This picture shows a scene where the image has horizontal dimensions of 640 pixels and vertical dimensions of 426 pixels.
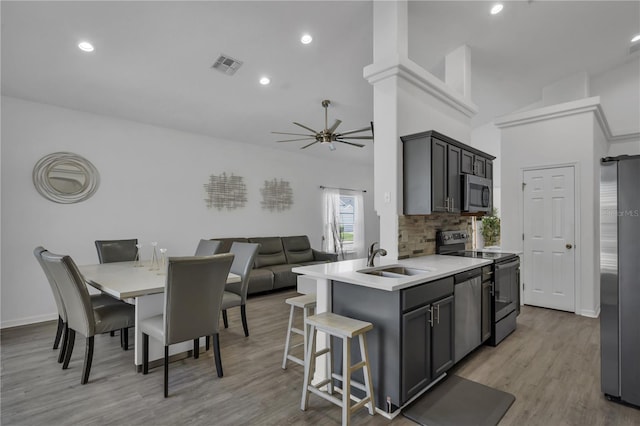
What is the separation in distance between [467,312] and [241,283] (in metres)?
2.31

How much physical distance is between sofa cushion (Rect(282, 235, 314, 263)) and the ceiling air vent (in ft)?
11.6

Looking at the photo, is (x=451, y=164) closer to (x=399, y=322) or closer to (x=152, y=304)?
(x=399, y=322)

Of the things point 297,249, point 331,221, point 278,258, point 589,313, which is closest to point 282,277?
point 278,258

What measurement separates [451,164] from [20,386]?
415 centimetres

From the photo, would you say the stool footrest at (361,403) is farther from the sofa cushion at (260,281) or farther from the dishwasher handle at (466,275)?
the sofa cushion at (260,281)

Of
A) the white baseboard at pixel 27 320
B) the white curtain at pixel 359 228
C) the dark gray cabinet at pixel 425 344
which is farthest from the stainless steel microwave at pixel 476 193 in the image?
the white baseboard at pixel 27 320

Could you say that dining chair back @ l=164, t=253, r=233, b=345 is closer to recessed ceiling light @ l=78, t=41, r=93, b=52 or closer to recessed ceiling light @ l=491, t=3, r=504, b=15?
recessed ceiling light @ l=78, t=41, r=93, b=52

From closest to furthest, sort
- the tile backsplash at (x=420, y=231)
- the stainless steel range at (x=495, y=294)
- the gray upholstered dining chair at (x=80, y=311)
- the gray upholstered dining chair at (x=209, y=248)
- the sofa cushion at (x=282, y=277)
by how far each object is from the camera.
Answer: the gray upholstered dining chair at (x=80, y=311) → the stainless steel range at (x=495, y=294) → the tile backsplash at (x=420, y=231) → the gray upholstered dining chair at (x=209, y=248) → the sofa cushion at (x=282, y=277)

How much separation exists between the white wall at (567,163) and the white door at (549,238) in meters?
0.08

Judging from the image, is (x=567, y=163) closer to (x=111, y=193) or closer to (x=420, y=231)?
(x=420, y=231)

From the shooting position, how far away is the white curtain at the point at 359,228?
8289mm

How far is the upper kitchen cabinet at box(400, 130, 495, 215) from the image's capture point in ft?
10.0

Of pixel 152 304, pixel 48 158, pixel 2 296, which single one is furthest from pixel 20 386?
pixel 48 158

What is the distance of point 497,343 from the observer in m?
3.25
